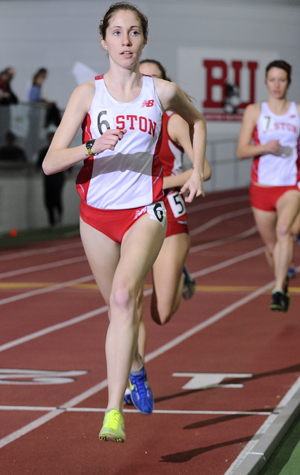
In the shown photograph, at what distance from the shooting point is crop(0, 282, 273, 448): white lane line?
4762 millimetres

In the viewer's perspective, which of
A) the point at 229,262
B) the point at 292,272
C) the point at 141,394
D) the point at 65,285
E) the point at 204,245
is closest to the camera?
the point at 141,394

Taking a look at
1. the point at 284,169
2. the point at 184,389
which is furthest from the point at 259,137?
the point at 184,389

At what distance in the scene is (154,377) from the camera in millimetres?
6137

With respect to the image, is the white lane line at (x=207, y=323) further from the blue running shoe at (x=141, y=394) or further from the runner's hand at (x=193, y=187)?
the runner's hand at (x=193, y=187)

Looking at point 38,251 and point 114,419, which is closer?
point 114,419

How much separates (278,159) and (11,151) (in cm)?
1338

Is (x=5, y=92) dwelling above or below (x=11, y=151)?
above

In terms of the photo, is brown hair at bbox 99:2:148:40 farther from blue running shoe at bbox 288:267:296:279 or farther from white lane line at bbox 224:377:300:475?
blue running shoe at bbox 288:267:296:279

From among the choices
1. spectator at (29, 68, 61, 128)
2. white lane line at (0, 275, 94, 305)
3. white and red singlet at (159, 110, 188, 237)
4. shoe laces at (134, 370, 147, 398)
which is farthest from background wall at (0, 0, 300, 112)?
shoe laces at (134, 370, 147, 398)

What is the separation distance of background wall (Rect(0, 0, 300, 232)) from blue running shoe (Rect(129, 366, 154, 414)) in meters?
25.8

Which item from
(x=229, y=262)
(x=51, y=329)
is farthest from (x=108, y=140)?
(x=229, y=262)

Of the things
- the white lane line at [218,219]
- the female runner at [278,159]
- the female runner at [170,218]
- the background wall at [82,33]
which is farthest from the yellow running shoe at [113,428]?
the background wall at [82,33]

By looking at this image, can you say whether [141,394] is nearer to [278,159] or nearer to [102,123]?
[102,123]

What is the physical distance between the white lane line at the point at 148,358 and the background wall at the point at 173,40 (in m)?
20.7
